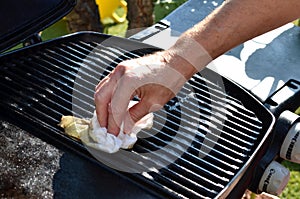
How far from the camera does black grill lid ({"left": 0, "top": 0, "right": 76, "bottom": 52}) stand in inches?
69.8

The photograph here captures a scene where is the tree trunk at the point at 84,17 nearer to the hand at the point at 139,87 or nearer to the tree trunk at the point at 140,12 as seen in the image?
the tree trunk at the point at 140,12

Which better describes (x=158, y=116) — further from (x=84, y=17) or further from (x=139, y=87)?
(x=84, y=17)

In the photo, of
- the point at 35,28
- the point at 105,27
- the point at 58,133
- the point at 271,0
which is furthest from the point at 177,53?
the point at 105,27

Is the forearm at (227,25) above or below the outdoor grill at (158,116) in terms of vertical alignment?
above

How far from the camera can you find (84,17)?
2.85 metres

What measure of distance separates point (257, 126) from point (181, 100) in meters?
0.27

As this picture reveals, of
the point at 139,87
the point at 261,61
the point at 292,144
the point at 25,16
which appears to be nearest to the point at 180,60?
the point at 139,87

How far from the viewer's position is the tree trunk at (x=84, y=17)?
2.80m

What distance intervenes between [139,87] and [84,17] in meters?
1.65

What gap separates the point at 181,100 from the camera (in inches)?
65.9

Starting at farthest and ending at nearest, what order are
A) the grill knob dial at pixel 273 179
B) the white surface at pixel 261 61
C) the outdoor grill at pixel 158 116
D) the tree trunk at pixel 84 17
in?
the tree trunk at pixel 84 17
the white surface at pixel 261 61
the grill knob dial at pixel 273 179
the outdoor grill at pixel 158 116

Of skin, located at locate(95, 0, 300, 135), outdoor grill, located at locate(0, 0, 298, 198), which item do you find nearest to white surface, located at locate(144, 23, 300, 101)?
outdoor grill, located at locate(0, 0, 298, 198)

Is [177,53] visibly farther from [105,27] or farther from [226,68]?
[105,27]

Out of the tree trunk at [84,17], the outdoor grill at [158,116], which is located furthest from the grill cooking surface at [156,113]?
the tree trunk at [84,17]
